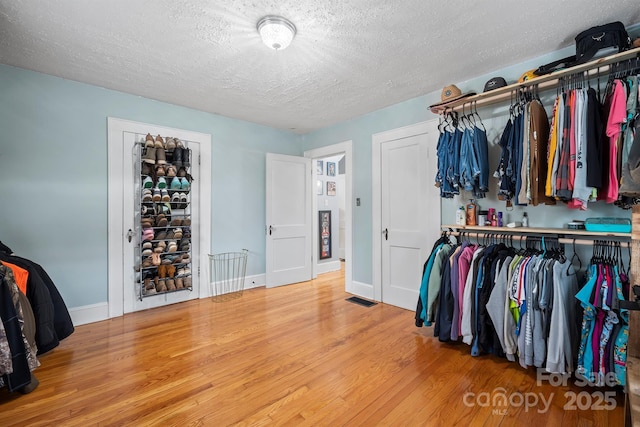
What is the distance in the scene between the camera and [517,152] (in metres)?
2.23

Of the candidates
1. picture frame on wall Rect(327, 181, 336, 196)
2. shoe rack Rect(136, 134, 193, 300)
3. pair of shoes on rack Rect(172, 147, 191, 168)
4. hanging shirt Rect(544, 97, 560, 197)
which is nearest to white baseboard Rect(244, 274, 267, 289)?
shoe rack Rect(136, 134, 193, 300)

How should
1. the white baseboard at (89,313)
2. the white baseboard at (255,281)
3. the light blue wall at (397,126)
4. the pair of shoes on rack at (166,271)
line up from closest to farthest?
1. the light blue wall at (397,126)
2. the white baseboard at (89,313)
3. the pair of shoes on rack at (166,271)
4. the white baseboard at (255,281)

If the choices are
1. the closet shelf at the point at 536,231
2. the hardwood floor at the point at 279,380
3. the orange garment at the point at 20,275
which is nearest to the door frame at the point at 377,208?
the hardwood floor at the point at 279,380

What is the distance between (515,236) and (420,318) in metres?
1.04

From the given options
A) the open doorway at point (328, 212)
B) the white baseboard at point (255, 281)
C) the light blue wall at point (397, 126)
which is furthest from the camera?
the open doorway at point (328, 212)

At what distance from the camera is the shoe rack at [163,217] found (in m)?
3.30

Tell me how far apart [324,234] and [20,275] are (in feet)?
13.5

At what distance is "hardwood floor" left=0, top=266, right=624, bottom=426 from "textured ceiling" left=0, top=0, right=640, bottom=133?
7.84 feet

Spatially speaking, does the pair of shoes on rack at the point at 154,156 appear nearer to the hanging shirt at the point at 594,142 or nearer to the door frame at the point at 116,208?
the door frame at the point at 116,208

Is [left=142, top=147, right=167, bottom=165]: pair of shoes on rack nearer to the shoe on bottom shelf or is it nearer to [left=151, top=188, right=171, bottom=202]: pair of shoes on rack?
[left=151, top=188, right=171, bottom=202]: pair of shoes on rack

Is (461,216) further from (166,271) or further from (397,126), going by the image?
(166,271)

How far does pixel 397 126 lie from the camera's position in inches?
138

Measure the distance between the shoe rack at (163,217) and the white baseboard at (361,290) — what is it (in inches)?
81.0

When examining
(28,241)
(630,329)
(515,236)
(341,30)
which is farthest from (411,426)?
(28,241)
